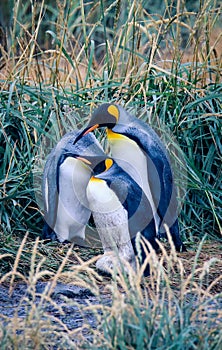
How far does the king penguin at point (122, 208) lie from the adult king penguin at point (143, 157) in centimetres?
12

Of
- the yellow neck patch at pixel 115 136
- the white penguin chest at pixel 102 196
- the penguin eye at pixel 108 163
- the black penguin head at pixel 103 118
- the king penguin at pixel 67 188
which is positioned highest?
the black penguin head at pixel 103 118

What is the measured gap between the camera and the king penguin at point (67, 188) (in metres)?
3.36

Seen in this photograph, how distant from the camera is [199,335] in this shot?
2.05m

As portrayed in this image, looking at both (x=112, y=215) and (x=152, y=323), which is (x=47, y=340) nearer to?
(x=152, y=323)

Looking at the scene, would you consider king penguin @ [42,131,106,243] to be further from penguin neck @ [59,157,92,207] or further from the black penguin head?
the black penguin head

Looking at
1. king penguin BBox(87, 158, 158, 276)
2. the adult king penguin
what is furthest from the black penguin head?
king penguin BBox(87, 158, 158, 276)

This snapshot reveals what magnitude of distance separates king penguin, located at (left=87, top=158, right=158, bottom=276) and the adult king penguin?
0.12 m

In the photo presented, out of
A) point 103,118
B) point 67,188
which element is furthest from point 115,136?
point 67,188

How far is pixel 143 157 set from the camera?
3.20 metres

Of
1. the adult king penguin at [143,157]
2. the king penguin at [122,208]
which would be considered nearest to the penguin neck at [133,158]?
the adult king penguin at [143,157]

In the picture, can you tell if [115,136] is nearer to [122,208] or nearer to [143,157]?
[143,157]

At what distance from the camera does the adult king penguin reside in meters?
3.18

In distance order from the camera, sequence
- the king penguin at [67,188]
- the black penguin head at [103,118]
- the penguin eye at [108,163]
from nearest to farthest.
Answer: the penguin eye at [108,163] < the black penguin head at [103,118] < the king penguin at [67,188]

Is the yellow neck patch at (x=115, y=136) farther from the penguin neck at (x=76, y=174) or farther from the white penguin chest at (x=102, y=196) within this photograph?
the white penguin chest at (x=102, y=196)
